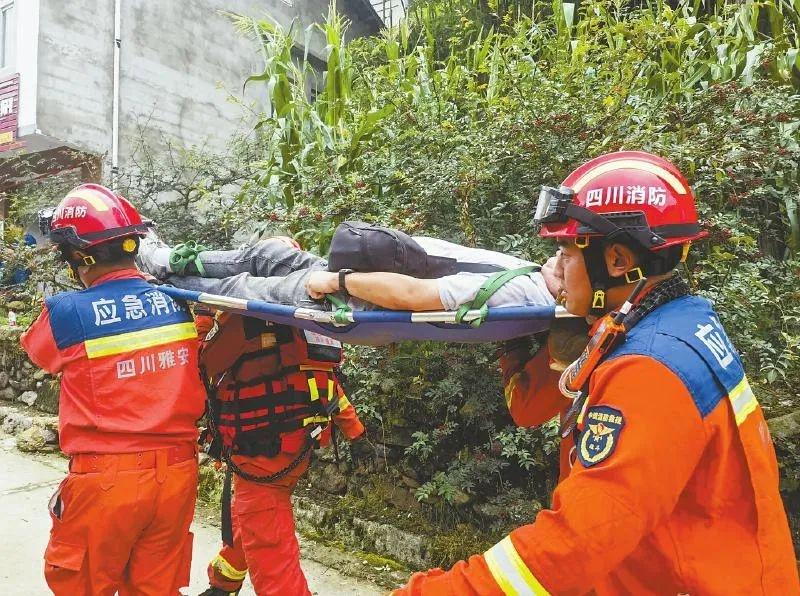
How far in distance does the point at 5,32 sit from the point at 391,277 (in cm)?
883

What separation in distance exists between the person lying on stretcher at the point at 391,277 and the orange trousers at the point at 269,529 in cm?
85

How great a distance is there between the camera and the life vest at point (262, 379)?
2.60m

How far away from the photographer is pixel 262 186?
4617 mm

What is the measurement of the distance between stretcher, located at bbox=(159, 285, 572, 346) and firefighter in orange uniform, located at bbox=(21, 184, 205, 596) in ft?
1.08

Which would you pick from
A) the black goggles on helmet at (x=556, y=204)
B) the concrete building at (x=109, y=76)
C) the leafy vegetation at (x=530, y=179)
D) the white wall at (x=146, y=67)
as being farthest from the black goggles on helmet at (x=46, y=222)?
the white wall at (x=146, y=67)

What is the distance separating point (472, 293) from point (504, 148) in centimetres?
180

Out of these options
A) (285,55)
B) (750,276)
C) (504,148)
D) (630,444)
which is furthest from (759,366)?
(285,55)

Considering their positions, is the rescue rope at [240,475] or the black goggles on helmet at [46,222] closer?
the black goggles on helmet at [46,222]

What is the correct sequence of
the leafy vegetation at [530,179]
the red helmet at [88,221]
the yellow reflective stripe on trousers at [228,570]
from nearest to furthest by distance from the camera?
1. the red helmet at [88,221]
2. the yellow reflective stripe on trousers at [228,570]
3. the leafy vegetation at [530,179]

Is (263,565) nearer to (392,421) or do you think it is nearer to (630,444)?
(392,421)

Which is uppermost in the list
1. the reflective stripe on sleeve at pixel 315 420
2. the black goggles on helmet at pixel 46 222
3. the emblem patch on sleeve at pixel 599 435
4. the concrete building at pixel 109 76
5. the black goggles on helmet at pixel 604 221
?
the concrete building at pixel 109 76

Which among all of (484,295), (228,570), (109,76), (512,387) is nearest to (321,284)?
(484,295)

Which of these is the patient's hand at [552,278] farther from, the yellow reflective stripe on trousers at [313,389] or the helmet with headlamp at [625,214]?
the yellow reflective stripe on trousers at [313,389]

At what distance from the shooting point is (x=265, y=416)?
262cm
